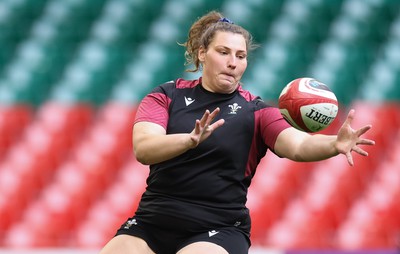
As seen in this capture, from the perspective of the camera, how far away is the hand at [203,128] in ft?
13.4

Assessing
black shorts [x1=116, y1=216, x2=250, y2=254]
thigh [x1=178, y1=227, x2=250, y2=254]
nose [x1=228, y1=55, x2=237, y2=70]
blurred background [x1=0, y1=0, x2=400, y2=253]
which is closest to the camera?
thigh [x1=178, y1=227, x2=250, y2=254]

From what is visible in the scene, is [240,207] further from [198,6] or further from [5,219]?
[198,6]

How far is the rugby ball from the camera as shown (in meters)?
4.41

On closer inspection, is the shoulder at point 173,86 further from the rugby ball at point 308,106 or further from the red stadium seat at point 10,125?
the red stadium seat at point 10,125

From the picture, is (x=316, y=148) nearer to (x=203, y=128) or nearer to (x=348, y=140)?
(x=348, y=140)

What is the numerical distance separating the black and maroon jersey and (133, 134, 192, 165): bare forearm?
0.61ft

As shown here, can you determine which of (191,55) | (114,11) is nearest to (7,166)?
(114,11)

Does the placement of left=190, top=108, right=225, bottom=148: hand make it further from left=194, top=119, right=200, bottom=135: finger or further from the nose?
the nose

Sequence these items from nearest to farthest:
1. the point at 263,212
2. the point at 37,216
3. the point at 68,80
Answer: the point at 263,212
the point at 37,216
the point at 68,80

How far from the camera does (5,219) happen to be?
9.55 m

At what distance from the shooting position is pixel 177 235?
4449 millimetres

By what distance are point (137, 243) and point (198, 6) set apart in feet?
23.4

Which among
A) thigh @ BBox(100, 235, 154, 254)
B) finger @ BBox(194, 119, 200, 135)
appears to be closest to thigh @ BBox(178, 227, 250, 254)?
thigh @ BBox(100, 235, 154, 254)

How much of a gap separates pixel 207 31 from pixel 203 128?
740 mm
